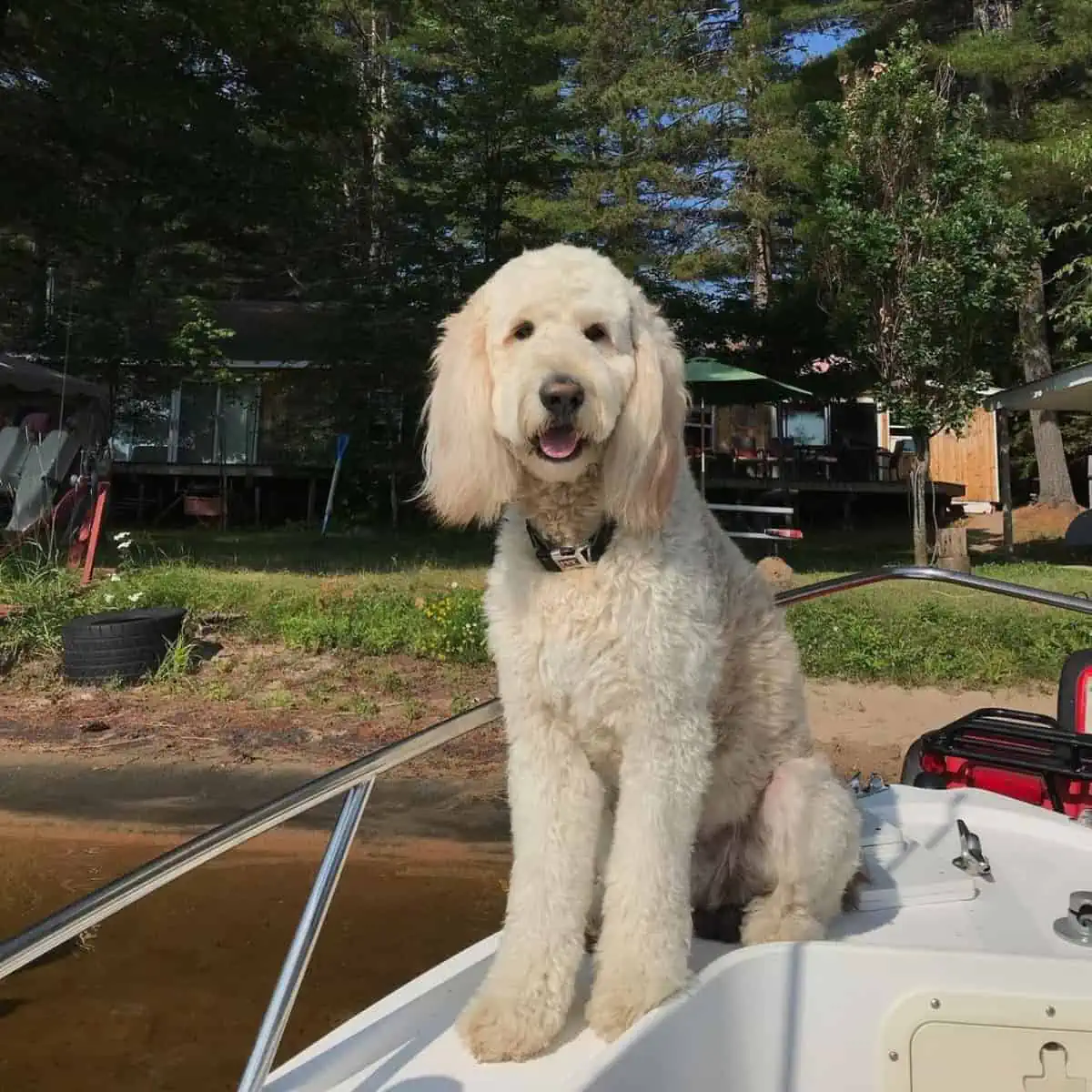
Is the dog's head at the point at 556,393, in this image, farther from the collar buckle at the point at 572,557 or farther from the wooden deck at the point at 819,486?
the wooden deck at the point at 819,486

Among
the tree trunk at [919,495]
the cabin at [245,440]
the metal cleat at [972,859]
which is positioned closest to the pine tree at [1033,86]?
the tree trunk at [919,495]

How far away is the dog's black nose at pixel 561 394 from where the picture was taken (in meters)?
2.09

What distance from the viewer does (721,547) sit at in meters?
2.34

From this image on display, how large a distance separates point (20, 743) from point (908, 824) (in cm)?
559

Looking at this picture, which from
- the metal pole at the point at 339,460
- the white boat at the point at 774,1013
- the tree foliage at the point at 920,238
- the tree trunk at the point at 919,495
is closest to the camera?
the white boat at the point at 774,1013

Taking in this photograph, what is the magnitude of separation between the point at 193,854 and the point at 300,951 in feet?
0.89

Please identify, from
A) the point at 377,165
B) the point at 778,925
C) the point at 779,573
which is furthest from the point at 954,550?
the point at 377,165

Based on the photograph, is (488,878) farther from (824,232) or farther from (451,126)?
(451,126)

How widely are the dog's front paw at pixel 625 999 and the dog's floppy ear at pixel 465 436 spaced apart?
3.27 feet

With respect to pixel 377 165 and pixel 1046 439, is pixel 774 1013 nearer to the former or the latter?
pixel 377 165

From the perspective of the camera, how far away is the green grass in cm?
778

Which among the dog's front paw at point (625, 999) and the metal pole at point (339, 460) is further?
the metal pole at point (339, 460)

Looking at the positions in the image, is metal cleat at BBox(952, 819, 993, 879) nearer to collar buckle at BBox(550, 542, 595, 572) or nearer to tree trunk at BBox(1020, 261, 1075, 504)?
collar buckle at BBox(550, 542, 595, 572)

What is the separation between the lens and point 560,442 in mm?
2148
